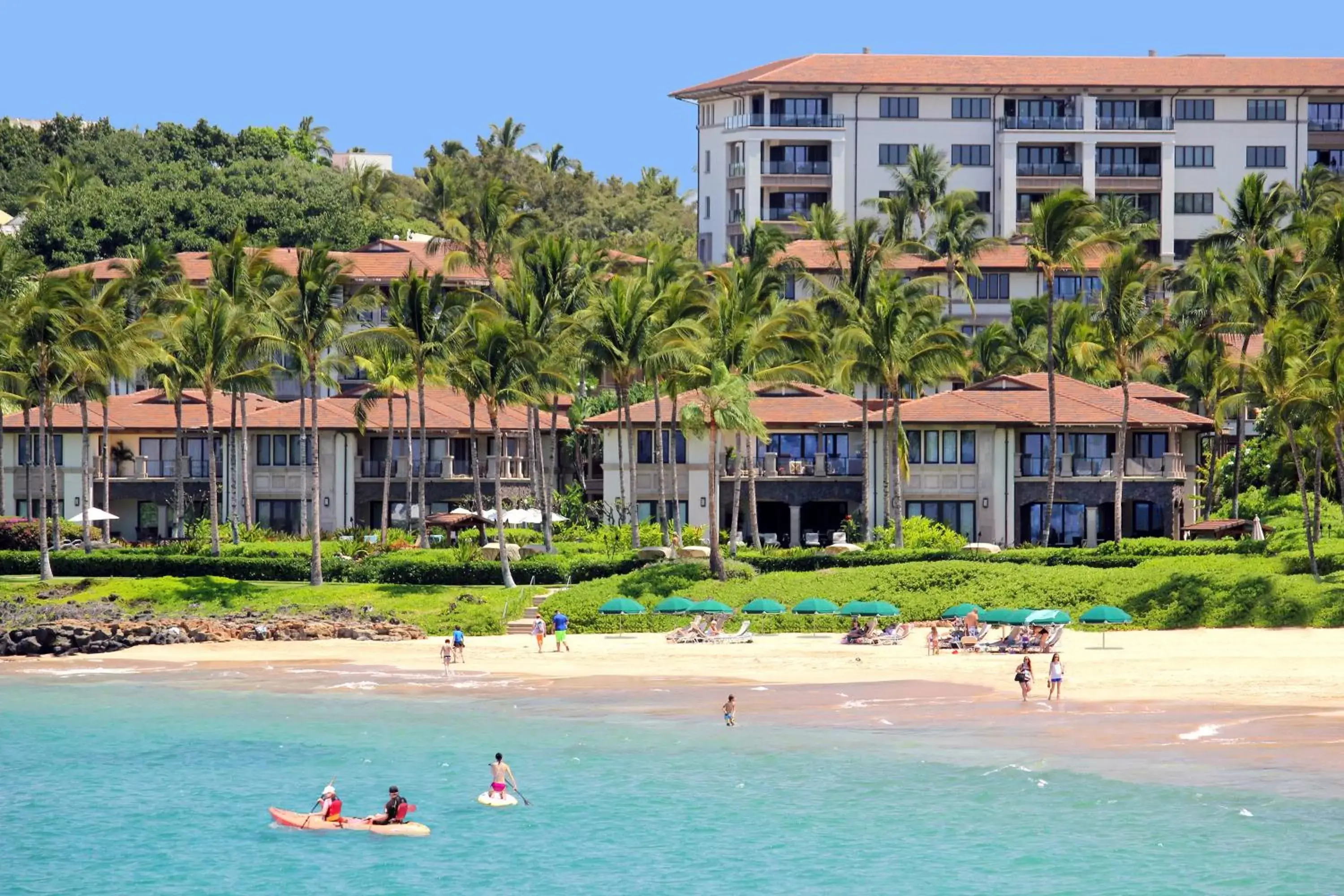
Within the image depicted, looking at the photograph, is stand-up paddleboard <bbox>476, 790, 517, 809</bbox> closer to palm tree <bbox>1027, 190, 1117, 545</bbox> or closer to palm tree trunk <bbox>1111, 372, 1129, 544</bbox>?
palm tree trunk <bbox>1111, 372, 1129, 544</bbox>

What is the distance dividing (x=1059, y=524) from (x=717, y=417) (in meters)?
20.3

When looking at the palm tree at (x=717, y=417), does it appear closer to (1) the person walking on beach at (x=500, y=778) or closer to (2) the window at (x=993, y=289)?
(1) the person walking on beach at (x=500, y=778)

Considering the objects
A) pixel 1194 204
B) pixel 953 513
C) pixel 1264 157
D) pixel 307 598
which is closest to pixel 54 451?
pixel 307 598

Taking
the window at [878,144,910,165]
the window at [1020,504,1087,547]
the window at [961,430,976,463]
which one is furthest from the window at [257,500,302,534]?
the window at [878,144,910,165]

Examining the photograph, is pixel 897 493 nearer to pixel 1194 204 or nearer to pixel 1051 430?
pixel 1051 430

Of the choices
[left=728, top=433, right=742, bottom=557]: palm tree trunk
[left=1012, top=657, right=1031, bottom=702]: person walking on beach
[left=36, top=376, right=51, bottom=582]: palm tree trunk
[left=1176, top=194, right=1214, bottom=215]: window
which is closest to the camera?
[left=1012, top=657, right=1031, bottom=702]: person walking on beach

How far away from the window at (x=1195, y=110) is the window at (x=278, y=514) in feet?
217

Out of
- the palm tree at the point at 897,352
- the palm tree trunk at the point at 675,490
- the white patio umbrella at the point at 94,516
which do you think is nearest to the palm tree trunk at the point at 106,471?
the white patio umbrella at the point at 94,516

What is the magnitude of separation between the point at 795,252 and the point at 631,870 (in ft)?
256

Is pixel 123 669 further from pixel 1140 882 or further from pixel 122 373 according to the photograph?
pixel 1140 882

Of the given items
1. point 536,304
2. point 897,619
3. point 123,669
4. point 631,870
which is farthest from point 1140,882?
point 536,304

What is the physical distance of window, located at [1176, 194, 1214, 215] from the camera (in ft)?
398

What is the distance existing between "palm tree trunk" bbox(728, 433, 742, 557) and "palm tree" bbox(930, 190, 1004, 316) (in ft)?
95.9

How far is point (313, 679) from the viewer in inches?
Answer: 2069
